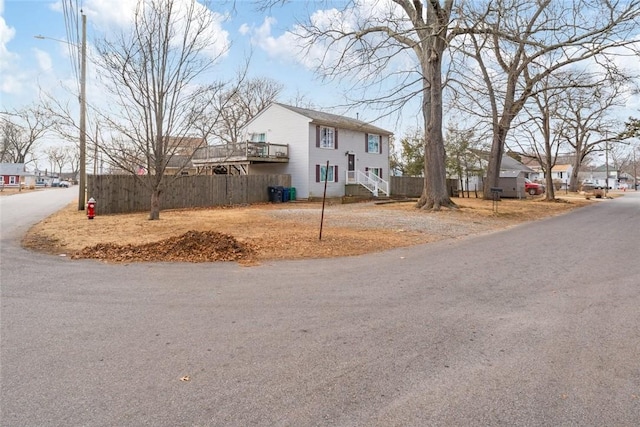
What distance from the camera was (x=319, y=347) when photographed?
348 cm

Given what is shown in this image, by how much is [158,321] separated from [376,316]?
2239 mm

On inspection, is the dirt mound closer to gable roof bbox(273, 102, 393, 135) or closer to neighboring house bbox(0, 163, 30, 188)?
gable roof bbox(273, 102, 393, 135)

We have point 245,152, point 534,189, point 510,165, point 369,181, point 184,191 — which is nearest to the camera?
point 184,191

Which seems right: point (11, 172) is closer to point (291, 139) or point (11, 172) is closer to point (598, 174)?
point (291, 139)

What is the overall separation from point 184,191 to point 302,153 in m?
9.19

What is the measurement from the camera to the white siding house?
1077 inches

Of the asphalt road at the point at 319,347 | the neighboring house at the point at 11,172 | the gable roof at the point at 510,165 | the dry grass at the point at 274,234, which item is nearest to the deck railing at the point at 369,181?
the dry grass at the point at 274,234

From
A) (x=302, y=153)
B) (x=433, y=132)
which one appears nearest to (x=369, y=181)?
(x=302, y=153)

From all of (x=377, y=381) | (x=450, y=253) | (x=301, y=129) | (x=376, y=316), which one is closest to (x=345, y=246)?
(x=450, y=253)

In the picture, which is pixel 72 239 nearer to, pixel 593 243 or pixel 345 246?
pixel 345 246

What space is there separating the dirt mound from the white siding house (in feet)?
62.6

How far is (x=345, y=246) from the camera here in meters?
8.77

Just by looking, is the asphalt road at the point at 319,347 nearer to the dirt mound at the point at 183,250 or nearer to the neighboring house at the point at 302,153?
the dirt mound at the point at 183,250

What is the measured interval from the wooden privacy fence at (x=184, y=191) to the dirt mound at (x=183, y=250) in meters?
8.06
